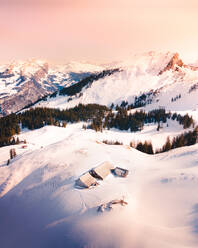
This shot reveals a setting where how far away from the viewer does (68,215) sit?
1945cm

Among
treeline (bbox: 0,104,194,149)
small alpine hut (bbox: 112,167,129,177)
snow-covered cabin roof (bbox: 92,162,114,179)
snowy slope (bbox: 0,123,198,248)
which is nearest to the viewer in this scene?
snowy slope (bbox: 0,123,198,248)

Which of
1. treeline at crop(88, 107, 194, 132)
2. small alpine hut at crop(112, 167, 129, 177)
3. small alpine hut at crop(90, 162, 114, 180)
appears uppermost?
small alpine hut at crop(90, 162, 114, 180)

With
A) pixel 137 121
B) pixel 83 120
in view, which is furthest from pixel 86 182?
pixel 83 120

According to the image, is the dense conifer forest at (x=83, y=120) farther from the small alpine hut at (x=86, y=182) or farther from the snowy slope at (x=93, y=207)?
the small alpine hut at (x=86, y=182)

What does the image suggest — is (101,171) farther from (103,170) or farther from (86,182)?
(86,182)

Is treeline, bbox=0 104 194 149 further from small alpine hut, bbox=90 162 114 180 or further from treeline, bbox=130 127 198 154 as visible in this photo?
small alpine hut, bbox=90 162 114 180

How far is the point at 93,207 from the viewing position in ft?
65.7

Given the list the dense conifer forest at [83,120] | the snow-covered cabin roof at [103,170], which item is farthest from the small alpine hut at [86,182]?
the dense conifer forest at [83,120]

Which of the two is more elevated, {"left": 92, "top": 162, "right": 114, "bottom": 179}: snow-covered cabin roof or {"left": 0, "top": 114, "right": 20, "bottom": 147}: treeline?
{"left": 92, "top": 162, "right": 114, "bottom": 179}: snow-covered cabin roof

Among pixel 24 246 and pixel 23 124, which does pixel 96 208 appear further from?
pixel 23 124

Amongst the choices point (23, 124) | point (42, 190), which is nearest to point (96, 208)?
point (42, 190)

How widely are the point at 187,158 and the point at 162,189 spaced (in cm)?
1790

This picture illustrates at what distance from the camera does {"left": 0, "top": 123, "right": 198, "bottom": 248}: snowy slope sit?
48.6ft

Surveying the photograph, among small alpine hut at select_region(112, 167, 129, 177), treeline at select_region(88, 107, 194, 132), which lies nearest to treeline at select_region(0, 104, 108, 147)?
treeline at select_region(88, 107, 194, 132)
